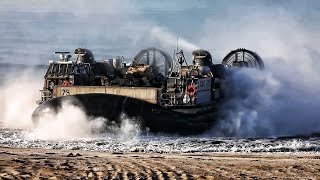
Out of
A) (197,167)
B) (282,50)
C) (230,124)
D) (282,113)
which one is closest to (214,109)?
(230,124)

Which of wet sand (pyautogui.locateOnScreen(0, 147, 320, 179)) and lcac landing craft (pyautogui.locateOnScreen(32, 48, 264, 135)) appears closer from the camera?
wet sand (pyautogui.locateOnScreen(0, 147, 320, 179))

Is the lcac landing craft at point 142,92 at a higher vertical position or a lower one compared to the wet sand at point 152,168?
higher

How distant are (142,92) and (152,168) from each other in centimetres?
779

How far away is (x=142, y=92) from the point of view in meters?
19.5

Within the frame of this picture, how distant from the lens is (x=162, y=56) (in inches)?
1023

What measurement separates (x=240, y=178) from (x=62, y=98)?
30.3ft

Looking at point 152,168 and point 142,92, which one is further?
point 142,92

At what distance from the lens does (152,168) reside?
11.8m

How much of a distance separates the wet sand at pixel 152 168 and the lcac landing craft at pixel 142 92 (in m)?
5.26

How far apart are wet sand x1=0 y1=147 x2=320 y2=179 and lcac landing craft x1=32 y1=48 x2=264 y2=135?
5.26m

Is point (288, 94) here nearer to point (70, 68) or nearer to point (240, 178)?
point (70, 68)

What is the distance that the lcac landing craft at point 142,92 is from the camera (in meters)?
18.9

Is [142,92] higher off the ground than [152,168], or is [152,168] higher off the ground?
[142,92]

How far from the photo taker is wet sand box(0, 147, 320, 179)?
10844mm
